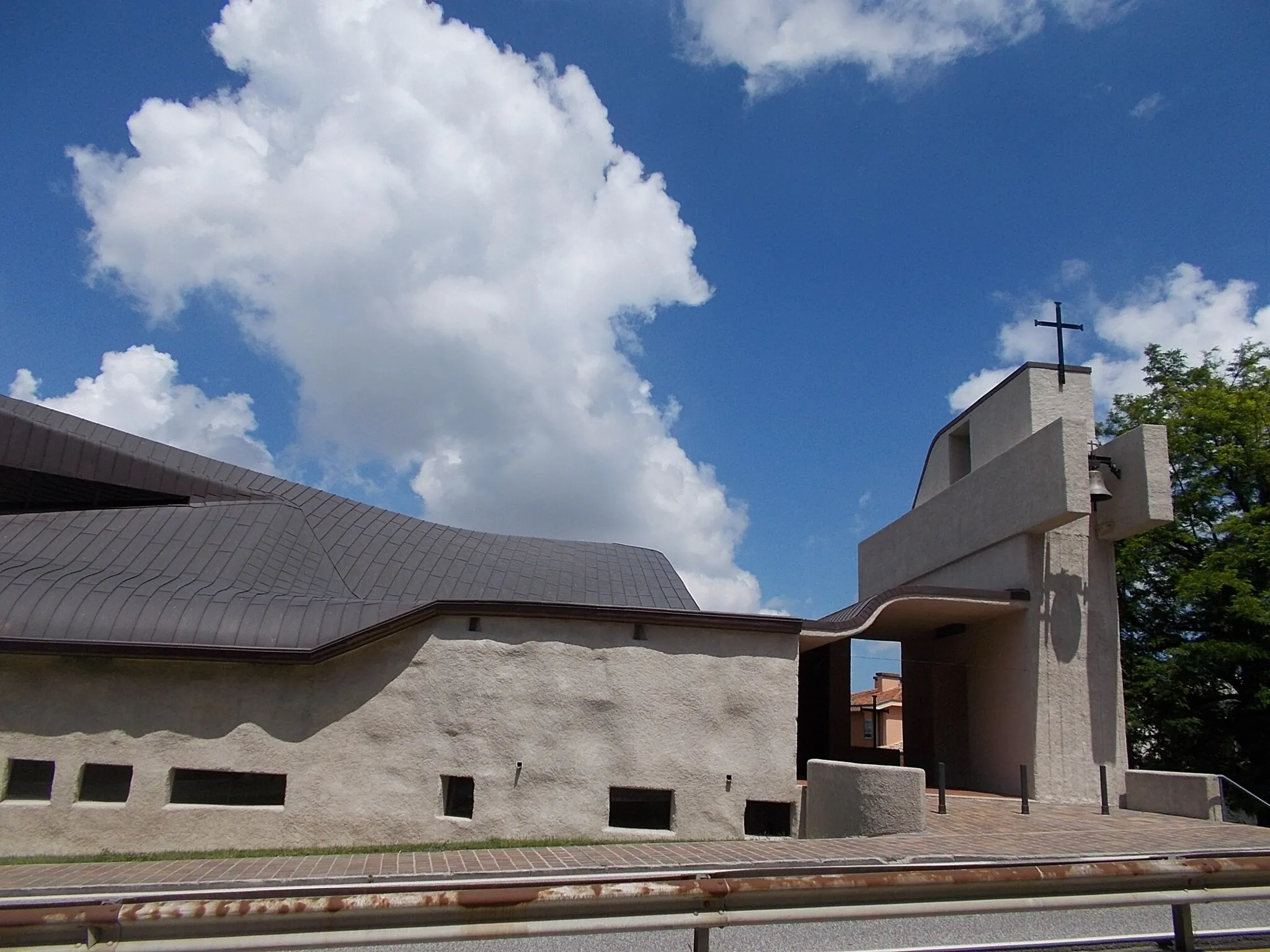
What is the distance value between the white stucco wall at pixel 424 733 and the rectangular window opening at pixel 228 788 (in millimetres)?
151

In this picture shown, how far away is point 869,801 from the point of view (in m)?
12.2

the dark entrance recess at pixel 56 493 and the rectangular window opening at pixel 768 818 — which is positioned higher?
the dark entrance recess at pixel 56 493

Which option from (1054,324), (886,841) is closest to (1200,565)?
(1054,324)

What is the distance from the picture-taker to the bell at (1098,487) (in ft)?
51.8

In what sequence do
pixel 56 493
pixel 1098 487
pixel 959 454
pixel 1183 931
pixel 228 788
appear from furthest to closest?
pixel 959 454
pixel 56 493
pixel 1098 487
pixel 228 788
pixel 1183 931

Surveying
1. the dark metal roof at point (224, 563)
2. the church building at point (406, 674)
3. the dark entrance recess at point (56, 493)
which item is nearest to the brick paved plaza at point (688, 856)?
the church building at point (406, 674)

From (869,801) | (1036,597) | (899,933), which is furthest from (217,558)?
(1036,597)

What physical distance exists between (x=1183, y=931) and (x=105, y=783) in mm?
13143

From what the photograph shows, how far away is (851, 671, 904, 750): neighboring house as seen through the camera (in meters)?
32.5

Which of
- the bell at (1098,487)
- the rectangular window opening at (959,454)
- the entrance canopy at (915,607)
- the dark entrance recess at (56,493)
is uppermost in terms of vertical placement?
the rectangular window opening at (959,454)

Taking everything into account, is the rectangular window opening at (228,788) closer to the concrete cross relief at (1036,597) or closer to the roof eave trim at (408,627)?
the roof eave trim at (408,627)

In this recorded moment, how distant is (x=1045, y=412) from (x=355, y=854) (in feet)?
47.2

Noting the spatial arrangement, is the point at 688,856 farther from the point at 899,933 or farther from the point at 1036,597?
the point at 1036,597

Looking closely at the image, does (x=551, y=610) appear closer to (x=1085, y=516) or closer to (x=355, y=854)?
(x=355, y=854)
